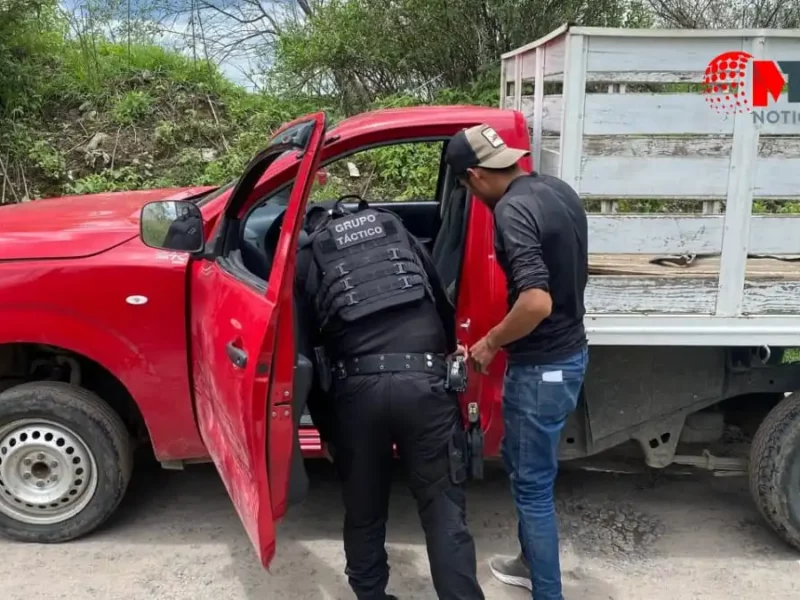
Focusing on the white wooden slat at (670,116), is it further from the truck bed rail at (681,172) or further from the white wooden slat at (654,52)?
the white wooden slat at (654,52)

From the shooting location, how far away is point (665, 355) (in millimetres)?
3367

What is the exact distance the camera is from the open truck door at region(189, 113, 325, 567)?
7.77 feet

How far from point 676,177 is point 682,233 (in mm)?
213

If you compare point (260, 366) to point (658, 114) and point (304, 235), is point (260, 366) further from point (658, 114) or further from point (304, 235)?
point (658, 114)

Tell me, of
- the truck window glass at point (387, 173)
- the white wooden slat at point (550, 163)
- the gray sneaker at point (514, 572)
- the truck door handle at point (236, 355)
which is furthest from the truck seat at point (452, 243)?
the truck window glass at point (387, 173)

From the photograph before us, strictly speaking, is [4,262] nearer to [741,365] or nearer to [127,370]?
[127,370]

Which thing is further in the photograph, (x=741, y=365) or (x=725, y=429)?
(x=725, y=429)

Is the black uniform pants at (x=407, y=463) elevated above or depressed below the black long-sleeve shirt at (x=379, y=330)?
below

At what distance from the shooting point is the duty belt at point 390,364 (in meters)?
2.56

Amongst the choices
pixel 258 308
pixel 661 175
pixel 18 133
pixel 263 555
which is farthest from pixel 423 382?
pixel 18 133

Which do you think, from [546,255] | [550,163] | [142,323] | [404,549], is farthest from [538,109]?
[404,549]

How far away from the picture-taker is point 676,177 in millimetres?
3000

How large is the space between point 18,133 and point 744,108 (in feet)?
26.9

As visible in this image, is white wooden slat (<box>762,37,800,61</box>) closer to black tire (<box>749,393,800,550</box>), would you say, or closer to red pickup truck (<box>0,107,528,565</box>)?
red pickup truck (<box>0,107,528,565</box>)
